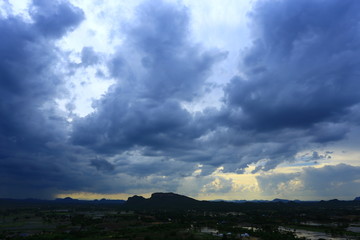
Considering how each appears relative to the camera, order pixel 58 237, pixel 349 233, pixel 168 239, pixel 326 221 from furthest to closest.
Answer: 1. pixel 326 221
2. pixel 349 233
3. pixel 58 237
4. pixel 168 239

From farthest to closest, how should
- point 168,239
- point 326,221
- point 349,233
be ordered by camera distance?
point 326,221, point 349,233, point 168,239

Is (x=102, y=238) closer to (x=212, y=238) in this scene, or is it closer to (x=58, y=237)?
(x=58, y=237)

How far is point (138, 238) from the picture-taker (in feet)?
324

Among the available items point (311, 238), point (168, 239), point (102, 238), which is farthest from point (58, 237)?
point (311, 238)

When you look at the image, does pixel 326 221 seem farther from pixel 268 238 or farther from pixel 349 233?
pixel 268 238

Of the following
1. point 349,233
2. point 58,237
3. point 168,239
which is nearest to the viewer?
point 168,239

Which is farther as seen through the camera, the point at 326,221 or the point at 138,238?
the point at 326,221

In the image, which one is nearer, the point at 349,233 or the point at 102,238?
the point at 102,238

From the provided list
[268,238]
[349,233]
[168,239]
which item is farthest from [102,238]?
[349,233]

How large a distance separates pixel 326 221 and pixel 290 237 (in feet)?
266

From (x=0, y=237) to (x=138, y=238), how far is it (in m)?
55.4

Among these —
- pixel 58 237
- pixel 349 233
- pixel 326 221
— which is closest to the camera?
pixel 58 237

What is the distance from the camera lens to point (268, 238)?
97.4 m

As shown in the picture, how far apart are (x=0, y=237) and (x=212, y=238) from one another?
83.1 metres
